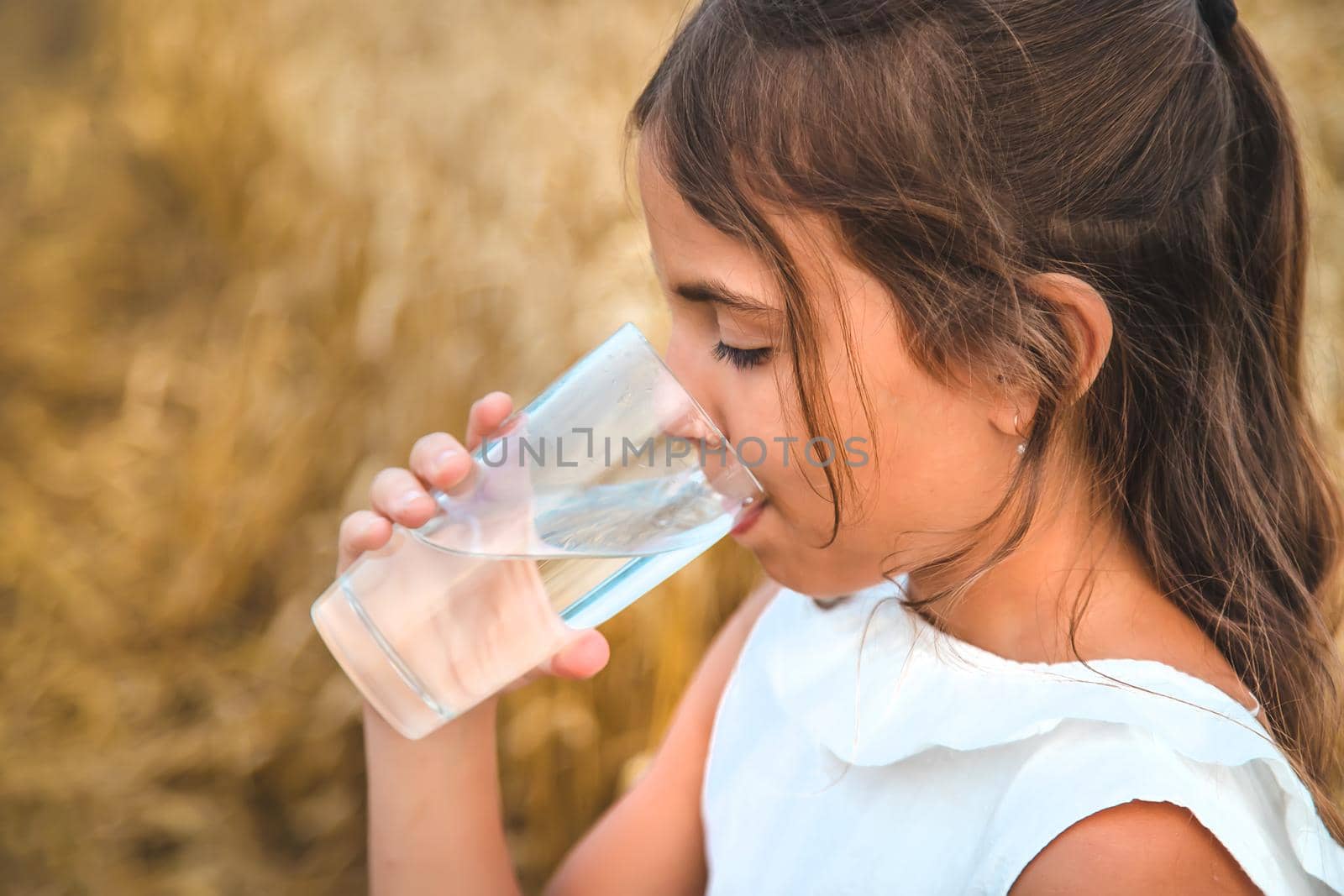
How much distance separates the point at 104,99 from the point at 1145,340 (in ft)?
8.34

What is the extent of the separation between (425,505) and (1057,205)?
720mm

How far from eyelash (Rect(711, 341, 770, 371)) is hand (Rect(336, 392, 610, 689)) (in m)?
0.28

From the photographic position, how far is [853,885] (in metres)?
1.35

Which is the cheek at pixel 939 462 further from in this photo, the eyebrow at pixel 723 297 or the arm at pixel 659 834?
the arm at pixel 659 834

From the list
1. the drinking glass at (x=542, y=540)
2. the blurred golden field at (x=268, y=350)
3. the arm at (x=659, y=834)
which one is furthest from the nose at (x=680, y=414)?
the blurred golden field at (x=268, y=350)

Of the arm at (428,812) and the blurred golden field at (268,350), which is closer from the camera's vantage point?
the arm at (428,812)

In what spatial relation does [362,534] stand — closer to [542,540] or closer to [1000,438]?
[542,540]

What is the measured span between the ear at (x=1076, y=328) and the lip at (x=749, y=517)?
0.26 m

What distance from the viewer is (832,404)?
1.18m

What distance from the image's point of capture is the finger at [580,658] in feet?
4.16

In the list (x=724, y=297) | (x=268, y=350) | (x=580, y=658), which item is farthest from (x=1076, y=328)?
(x=268, y=350)

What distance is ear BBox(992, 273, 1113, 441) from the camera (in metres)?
1.20

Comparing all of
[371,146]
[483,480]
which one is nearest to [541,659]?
[483,480]

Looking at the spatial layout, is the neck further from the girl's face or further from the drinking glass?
the drinking glass
